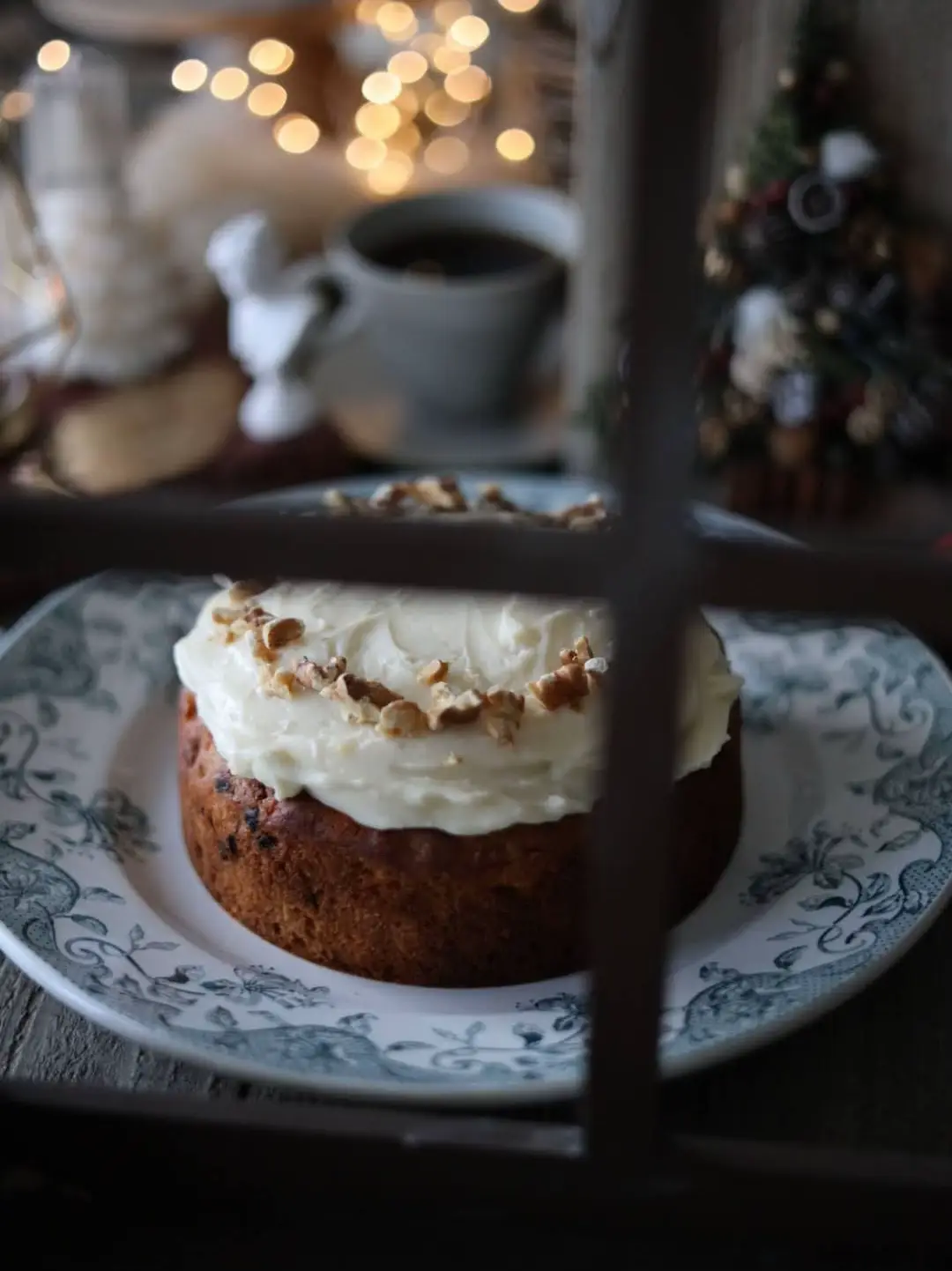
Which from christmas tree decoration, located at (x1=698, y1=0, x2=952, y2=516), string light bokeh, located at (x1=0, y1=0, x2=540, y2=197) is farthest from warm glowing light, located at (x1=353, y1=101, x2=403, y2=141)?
christmas tree decoration, located at (x1=698, y1=0, x2=952, y2=516)

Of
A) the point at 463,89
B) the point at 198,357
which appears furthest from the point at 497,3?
the point at 198,357

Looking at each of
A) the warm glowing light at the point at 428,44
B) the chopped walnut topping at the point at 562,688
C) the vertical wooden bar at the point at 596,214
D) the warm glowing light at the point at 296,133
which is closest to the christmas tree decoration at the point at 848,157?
the vertical wooden bar at the point at 596,214

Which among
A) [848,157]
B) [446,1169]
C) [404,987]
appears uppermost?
[848,157]

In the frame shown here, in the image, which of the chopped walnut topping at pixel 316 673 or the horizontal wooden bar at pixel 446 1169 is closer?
the horizontal wooden bar at pixel 446 1169

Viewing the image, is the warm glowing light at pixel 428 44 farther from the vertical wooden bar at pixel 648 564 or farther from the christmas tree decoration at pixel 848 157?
the vertical wooden bar at pixel 648 564

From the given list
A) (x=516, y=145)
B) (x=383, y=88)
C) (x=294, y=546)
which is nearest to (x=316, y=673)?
(x=294, y=546)

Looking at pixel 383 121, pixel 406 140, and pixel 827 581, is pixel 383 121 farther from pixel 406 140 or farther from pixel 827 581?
pixel 827 581
